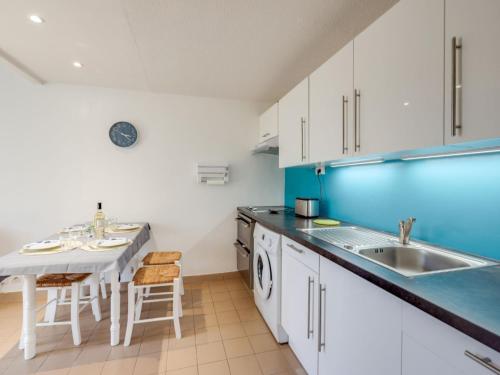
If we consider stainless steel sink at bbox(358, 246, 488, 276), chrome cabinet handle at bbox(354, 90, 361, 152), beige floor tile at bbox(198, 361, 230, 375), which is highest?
chrome cabinet handle at bbox(354, 90, 361, 152)

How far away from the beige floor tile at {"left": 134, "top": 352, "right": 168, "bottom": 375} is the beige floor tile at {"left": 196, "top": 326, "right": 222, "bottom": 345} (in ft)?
0.89

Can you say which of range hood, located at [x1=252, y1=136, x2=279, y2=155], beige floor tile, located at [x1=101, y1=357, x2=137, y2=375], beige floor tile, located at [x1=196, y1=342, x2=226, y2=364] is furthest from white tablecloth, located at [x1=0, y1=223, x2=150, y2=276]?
range hood, located at [x1=252, y1=136, x2=279, y2=155]

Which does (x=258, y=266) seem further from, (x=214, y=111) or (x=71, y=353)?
(x=214, y=111)

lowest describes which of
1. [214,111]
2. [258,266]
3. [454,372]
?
[258,266]

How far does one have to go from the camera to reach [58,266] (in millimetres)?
1465

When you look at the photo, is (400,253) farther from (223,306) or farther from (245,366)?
(223,306)

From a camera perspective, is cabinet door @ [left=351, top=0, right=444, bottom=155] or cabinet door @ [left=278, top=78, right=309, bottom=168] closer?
cabinet door @ [left=351, top=0, right=444, bottom=155]

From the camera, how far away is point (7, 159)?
8.26ft

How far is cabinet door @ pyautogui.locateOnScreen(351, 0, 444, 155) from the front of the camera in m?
0.97

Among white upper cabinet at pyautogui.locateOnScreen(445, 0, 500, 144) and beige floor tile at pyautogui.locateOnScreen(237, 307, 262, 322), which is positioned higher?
white upper cabinet at pyautogui.locateOnScreen(445, 0, 500, 144)

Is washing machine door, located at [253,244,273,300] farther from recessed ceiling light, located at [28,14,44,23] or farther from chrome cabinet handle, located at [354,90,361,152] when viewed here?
recessed ceiling light, located at [28,14,44,23]

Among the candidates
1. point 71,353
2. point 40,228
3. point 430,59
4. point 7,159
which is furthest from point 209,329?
point 7,159

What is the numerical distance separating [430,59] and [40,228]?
11.4 feet

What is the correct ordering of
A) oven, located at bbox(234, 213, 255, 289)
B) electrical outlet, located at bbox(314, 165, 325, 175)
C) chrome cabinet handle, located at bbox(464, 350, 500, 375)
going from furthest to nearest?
oven, located at bbox(234, 213, 255, 289) < electrical outlet, located at bbox(314, 165, 325, 175) < chrome cabinet handle, located at bbox(464, 350, 500, 375)
